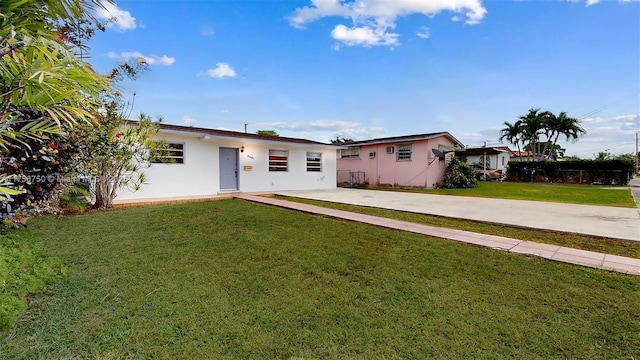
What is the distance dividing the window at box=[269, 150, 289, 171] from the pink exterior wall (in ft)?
22.9

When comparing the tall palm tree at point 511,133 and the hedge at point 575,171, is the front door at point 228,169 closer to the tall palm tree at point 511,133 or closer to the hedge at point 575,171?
the hedge at point 575,171

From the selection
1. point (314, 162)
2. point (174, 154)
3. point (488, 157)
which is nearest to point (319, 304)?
point (174, 154)

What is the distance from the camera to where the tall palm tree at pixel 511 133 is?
104 feet

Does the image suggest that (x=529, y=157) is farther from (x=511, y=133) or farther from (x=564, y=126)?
(x=564, y=126)

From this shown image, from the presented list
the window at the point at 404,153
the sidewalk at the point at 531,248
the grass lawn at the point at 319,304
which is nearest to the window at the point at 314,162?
the window at the point at 404,153

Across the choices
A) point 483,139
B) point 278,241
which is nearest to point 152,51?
point 278,241

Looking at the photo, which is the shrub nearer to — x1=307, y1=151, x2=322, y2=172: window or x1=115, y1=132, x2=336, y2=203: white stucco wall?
x1=115, y1=132, x2=336, y2=203: white stucco wall

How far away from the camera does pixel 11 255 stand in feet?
11.4

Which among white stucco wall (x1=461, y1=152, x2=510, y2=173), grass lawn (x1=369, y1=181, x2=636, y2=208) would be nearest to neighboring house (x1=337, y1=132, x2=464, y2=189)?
grass lawn (x1=369, y1=181, x2=636, y2=208)

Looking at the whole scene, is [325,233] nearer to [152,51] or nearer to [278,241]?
[278,241]

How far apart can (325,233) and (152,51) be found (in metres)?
9.63

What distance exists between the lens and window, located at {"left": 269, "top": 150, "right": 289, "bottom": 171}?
13688 mm

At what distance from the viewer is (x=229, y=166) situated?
1241cm

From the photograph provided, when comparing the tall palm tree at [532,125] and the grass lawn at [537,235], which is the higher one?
the tall palm tree at [532,125]
